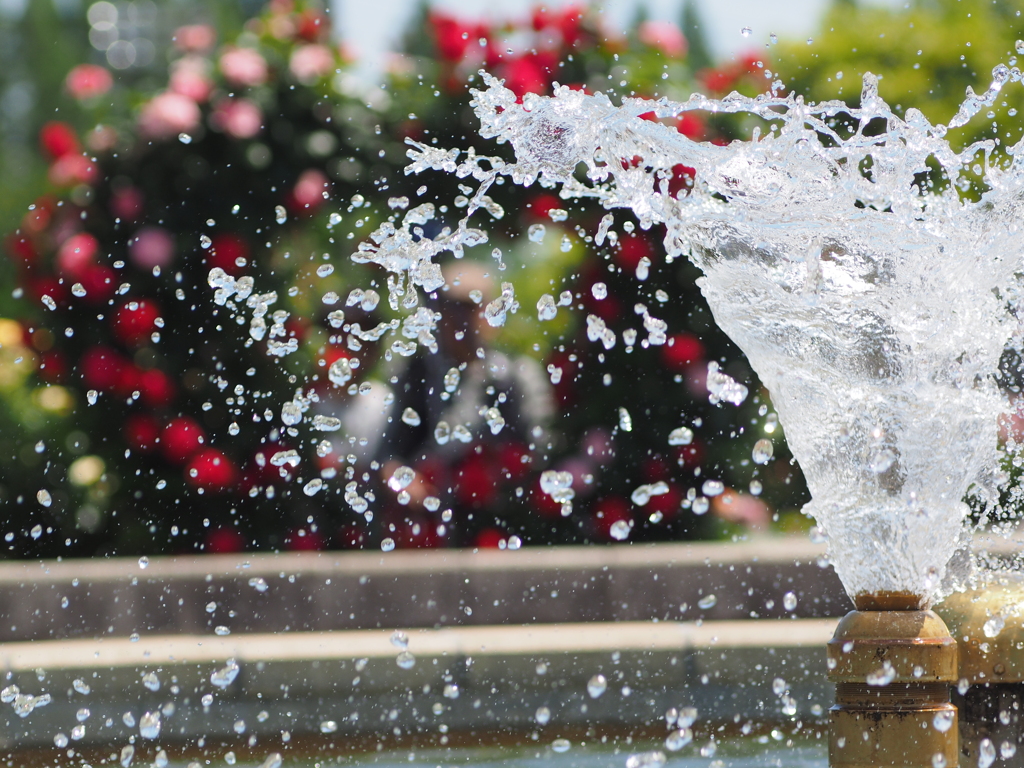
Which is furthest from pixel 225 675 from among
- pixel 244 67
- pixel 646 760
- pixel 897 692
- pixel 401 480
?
Answer: pixel 244 67

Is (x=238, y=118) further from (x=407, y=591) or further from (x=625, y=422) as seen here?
(x=407, y=591)

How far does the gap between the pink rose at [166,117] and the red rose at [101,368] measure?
2.84ft

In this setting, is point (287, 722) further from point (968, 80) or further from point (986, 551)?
point (968, 80)

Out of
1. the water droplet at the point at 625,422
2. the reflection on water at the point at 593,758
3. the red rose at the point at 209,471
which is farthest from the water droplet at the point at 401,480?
the reflection on water at the point at 593,758

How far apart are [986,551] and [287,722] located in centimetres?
182

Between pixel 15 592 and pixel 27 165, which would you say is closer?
pixel 15 592

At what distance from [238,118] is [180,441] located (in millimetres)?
1327

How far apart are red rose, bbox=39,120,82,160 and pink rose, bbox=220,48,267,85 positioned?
651mm

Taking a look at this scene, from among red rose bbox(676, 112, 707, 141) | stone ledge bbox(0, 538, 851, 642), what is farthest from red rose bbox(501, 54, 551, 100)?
stone ledge bbox(0, 538, 851, 642)

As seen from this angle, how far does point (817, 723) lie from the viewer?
305cm

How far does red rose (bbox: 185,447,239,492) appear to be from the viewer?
193 inches

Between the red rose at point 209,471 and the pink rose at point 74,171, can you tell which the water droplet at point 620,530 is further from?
the pink rose at point 74,171

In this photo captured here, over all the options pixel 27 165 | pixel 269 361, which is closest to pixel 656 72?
pixel 269 361

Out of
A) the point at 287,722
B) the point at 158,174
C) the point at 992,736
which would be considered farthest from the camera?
the point at 158,174
